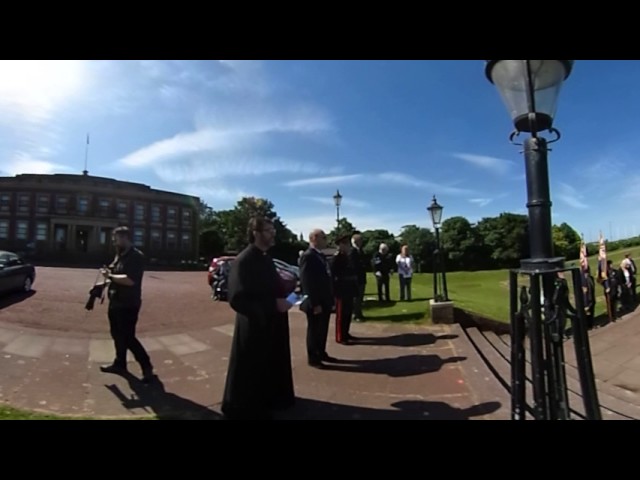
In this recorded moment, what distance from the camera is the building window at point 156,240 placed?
125 cm

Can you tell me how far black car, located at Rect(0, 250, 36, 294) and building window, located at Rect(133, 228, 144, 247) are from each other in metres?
0.37

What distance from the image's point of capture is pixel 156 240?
1268 mm

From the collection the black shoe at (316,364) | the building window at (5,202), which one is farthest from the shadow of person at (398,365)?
the building window at (5,202)

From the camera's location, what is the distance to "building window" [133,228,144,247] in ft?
4.02

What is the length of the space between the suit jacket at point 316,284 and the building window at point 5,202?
1.29 metres

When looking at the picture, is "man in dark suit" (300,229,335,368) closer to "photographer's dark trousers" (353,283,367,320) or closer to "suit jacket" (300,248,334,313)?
"suit jacket" (300,248,334,313)

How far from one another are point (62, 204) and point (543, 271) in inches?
73.2

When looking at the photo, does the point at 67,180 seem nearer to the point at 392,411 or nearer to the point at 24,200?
the point at 24,200

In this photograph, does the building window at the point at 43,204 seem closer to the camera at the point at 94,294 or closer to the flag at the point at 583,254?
the camera at the point at 94,294

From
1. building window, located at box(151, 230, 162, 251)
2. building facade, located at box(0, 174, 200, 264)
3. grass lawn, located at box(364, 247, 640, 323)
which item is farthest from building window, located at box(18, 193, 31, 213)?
grass lawn, located at box(364, 247, 640, 323)
